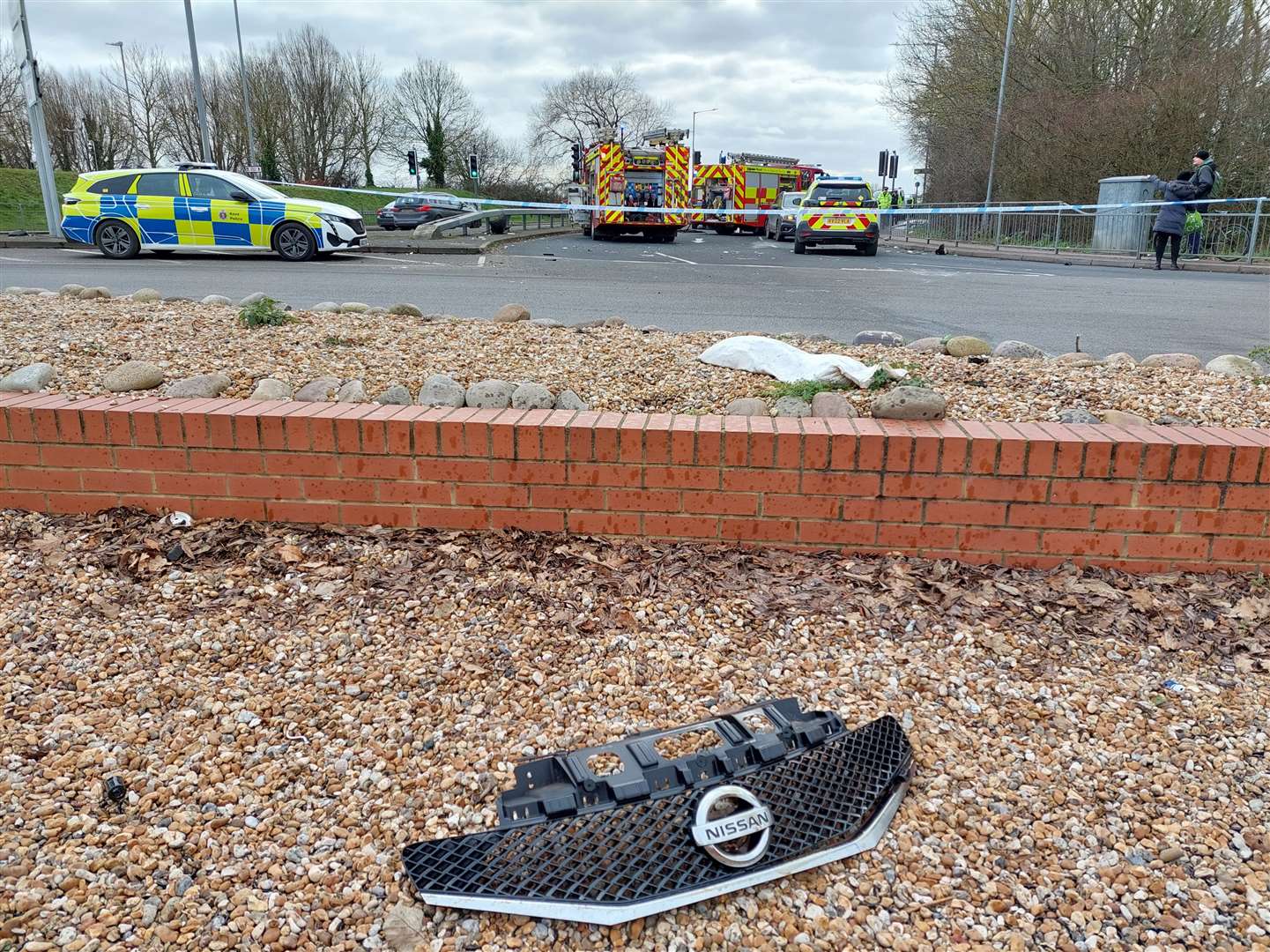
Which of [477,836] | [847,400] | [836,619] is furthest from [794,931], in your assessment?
[847,400]

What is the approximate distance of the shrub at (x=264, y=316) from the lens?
481 cm

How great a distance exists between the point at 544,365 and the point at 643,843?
8.60 feet

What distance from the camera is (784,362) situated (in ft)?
13.4

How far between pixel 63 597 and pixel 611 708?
1.80m

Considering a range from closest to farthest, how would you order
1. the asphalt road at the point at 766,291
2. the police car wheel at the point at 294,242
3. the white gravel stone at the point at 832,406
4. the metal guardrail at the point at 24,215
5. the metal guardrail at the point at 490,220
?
the white gravel stone at the point at 832,406 < the asphalt road at the point at 766,291 < the police car wheel at the point at 294,242 < the metal guardrail at the point at 490,220 < the metal guardrail at the point at 24,215

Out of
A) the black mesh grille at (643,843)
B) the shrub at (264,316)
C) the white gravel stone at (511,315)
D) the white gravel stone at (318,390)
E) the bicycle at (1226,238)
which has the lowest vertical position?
the black mesh grille at (643,843)

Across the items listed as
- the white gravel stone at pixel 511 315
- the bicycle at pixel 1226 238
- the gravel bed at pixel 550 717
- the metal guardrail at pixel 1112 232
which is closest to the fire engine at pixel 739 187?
the metal guardrail at pixel 1112 232

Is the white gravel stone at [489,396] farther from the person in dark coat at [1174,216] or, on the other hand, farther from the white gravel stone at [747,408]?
the person in dark coat at [1174,216]

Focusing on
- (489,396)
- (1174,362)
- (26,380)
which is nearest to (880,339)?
(1174,362)

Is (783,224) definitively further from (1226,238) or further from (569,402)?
(569,402)

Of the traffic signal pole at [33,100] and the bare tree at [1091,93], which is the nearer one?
the traffic signal pole at [33,100]

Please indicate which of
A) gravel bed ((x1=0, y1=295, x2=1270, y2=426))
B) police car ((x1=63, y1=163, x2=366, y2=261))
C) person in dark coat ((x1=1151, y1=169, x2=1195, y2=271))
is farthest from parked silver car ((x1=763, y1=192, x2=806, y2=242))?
gravel bed ((x1=0, y1=295, x2=1270, y2=426))

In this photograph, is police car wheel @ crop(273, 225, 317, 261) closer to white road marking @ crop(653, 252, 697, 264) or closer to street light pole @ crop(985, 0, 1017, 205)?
white road marking @ crop(653, 252, 697, 264)

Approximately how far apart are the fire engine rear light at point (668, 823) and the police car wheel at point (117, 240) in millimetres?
15745
